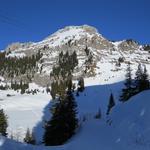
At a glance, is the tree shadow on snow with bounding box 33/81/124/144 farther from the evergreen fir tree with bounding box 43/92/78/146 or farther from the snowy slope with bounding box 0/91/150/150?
the snowy slope with bounding box 0/91/150/150

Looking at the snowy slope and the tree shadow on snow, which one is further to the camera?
the tree shadow on snow

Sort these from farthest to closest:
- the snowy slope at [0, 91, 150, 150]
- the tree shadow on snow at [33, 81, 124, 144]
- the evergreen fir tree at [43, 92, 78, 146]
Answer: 1. the tree shadow on snow at [33, 81, 124, 144]
2. the evergreen fir tree at [43, 92, 78, 146]
3. the snowy slope at [0, 91, 150, 150]

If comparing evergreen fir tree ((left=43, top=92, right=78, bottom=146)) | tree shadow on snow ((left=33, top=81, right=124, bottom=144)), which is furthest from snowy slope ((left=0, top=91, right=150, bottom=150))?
tree shadow on snow ((left=33, top=81, right=124, bottom=144))

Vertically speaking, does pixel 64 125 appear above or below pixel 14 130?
above

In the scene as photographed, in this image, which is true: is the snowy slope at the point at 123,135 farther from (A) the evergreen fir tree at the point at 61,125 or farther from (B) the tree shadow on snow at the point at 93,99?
(B) the tree shadow on snow at the point at 93,99

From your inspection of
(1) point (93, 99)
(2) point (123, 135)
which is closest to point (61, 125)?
(2) point (123, 135)

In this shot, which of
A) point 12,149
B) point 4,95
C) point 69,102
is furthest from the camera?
point 4,95

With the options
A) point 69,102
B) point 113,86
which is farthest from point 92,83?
point 69,102

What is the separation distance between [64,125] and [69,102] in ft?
12.2

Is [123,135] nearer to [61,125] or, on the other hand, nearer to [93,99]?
[61,125]

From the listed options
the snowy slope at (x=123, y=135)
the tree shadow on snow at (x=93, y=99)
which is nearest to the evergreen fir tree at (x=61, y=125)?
the snowy slope at (x=123, y=135)

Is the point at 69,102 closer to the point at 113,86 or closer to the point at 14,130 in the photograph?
the point at 14,130

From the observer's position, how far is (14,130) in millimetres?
97125

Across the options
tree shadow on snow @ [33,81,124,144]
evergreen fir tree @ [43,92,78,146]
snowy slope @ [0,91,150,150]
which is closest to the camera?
snowy slope @ [0,91,150,150]
